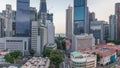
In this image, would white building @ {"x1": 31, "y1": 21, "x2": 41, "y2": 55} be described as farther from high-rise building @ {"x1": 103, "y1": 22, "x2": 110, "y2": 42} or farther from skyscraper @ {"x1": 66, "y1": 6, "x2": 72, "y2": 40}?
high-rise building @ {"x1": 103, "y1": 22, "x2": 110, "y2": 42}

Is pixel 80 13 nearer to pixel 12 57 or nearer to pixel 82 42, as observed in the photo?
pixel 82 42

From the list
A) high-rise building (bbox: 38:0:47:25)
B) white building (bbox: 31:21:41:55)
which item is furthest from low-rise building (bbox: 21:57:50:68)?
high-rise building (bbox: 38:0:47:25)

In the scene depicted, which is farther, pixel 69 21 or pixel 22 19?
pixel 69 21

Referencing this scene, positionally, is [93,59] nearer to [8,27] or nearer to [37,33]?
[37,33]

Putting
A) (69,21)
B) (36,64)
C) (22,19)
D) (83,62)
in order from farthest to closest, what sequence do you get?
1. (69,21)
2. (22,19)
3. (36,64)
4. (83,62)

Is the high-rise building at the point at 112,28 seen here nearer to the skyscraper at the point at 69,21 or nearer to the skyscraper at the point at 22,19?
the skyscraper at the point at 69,21

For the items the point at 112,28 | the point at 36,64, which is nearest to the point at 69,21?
the point at 112,28
